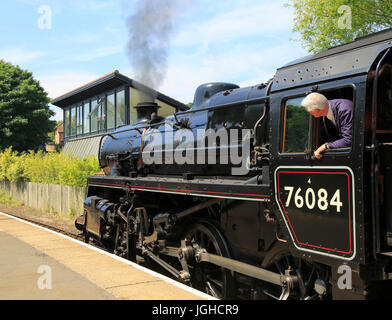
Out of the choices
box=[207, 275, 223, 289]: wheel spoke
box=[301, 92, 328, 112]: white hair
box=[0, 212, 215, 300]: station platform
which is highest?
box=[301, 92, 328, 112]: white hair

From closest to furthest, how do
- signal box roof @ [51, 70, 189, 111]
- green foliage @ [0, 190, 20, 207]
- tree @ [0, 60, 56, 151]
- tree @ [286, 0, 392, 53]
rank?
tree @ [286, 0, 392, 53] < green foliage @ [0, 190, 20, 207] < signal box roof @ [51, 70, 189, 111] < tree @ [0, 60, 56, 151]

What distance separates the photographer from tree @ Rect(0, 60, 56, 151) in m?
29.7

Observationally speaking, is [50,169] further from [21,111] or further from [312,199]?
[21,111]

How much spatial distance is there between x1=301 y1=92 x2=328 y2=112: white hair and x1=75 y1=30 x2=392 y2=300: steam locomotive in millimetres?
165

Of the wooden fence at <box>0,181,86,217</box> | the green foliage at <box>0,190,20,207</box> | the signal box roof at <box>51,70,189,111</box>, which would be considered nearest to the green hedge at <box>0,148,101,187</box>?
the wooden fence at <box>0,181,86,217</box>

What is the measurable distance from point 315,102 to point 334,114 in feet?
0.75

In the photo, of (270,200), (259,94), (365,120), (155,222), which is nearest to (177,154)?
(155,222)

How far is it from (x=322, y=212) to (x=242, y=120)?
2.02 metres

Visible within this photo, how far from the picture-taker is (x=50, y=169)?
55.0ft

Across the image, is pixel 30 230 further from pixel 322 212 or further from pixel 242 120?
pixel 322 212

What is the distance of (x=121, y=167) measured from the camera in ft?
27.0

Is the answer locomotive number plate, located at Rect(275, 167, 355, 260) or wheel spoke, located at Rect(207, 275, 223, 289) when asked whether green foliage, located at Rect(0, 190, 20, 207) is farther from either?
locomotive number plate, located at Rect(275, 167, 355, 260)

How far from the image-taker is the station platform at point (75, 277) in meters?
4.58

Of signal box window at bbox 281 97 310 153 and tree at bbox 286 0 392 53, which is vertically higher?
tree at bbox 286 0 392 53
